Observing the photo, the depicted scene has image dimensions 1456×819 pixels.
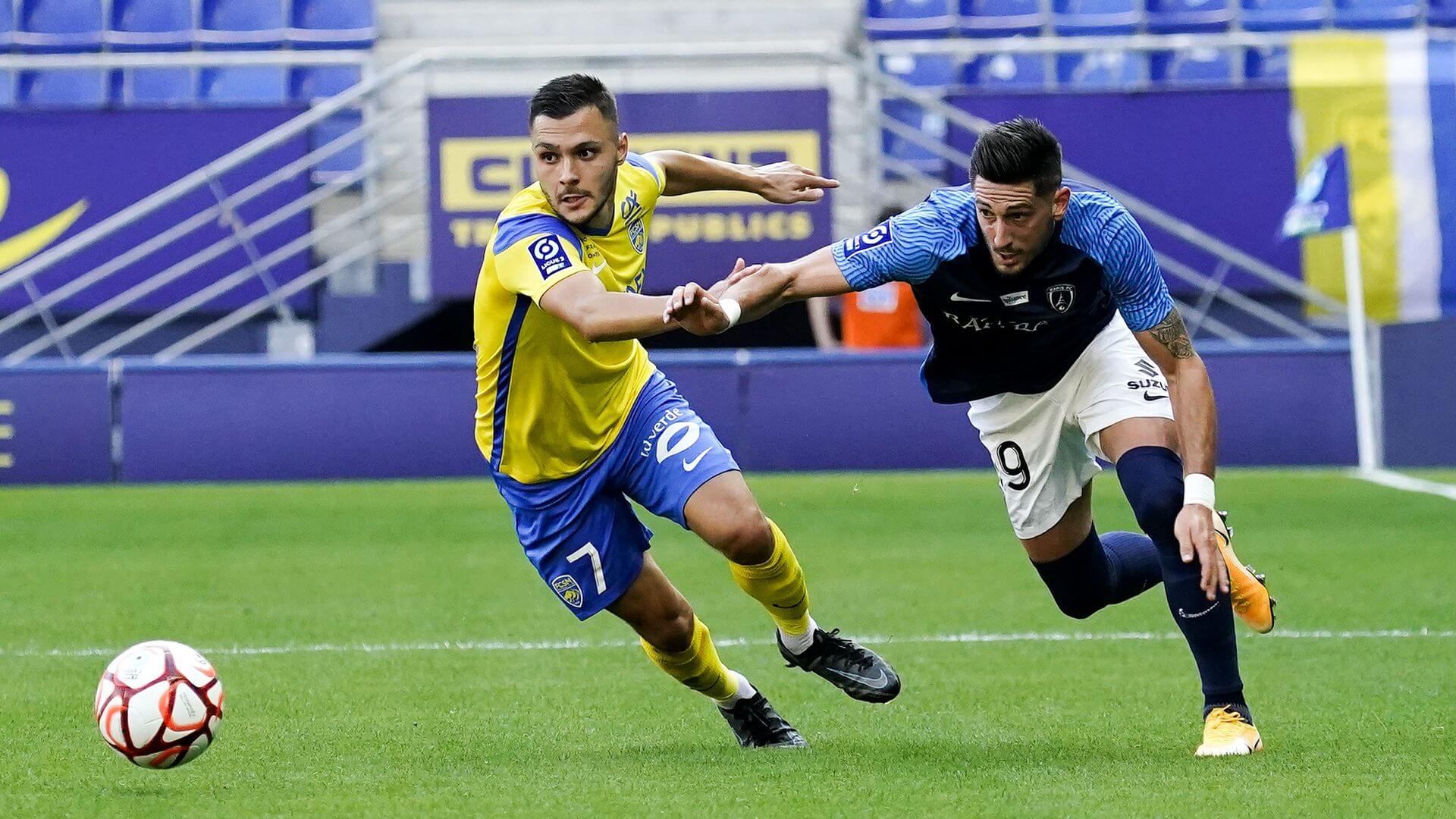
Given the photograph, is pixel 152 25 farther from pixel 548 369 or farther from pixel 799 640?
pixel 799 640

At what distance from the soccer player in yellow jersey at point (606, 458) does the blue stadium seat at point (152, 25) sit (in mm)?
13708

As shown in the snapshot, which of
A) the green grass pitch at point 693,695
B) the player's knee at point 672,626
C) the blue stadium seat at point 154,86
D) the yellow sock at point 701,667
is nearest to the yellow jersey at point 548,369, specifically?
the player's knee at point 672,626

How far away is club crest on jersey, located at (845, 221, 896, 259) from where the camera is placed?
487 centimetres

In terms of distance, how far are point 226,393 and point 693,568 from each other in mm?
5877

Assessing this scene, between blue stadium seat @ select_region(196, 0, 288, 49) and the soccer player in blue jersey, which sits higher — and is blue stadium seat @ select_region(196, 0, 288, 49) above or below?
above

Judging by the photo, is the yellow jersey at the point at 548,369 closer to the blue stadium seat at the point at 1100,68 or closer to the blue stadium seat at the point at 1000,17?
the blue stadium seat at the point at 1100,68

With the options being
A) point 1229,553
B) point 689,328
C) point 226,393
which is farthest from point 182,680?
point 226,393

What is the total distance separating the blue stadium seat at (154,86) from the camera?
17859 mm

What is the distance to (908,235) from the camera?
16.4 ft

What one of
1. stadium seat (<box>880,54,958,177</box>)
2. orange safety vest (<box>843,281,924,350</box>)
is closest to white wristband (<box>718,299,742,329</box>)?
orange safety vest (<box>843,281,924,350</box>)

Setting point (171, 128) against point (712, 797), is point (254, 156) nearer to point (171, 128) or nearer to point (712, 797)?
point (171, 128)

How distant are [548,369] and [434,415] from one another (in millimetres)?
9229

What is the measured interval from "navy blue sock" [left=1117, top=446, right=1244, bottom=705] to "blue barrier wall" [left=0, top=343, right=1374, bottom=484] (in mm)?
9269

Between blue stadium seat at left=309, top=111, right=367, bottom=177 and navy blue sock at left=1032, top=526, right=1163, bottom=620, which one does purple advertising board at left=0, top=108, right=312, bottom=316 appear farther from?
navy blue sock at left=1032, top=526, right=1163, bottom=620
